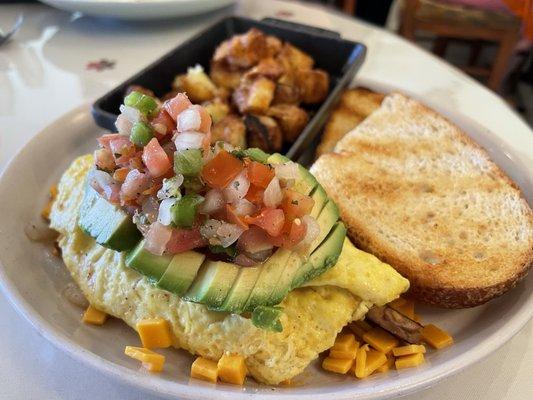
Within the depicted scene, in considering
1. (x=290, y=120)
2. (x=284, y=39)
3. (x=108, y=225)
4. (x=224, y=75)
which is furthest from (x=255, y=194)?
(x=284, y=39)

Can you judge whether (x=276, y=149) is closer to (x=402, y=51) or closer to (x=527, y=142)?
(x=527, y=142)

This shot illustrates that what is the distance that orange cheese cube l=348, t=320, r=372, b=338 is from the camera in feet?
3.76

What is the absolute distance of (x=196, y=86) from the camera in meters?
1.82

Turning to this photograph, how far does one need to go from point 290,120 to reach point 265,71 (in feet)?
0.81

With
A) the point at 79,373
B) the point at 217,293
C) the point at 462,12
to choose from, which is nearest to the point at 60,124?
the point at 79,373

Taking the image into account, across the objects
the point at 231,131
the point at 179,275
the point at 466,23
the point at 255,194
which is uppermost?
the point at 255,194

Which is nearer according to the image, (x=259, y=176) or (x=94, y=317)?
(x=259, y=176)

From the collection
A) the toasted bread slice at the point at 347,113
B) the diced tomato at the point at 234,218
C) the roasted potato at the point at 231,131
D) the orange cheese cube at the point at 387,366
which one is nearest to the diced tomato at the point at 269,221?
the diced tomato at the point at 234,218

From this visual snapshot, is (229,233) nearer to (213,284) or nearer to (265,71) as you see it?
(213,284)

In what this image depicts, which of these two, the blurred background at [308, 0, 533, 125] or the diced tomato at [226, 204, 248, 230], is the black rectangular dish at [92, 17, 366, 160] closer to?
the diced tomato at [226, 204, 248, 230]

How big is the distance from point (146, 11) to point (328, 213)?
1557mm

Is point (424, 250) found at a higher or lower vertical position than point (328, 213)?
lower

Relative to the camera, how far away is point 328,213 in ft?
3.65

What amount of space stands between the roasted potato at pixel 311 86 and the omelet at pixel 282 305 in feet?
2.72
